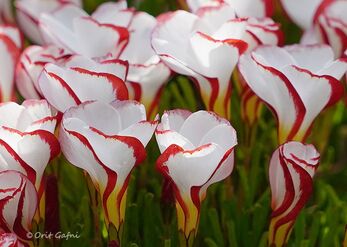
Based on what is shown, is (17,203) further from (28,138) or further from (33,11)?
(33,11)

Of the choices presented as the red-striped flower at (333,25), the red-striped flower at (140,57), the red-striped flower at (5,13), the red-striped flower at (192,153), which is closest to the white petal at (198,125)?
the red-striped flower at (192,153)

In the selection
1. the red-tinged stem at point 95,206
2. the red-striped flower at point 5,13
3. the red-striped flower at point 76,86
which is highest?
the red-striped flower at point 76,86

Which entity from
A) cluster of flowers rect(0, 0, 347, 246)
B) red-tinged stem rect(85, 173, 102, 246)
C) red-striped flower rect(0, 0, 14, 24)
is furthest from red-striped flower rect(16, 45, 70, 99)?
red-striped flower rect(0, 0, 14, 24)

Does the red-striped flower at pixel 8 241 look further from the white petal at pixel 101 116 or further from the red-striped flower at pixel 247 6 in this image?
the red-striped flower at pixel 247 6

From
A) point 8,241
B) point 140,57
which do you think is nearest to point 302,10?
point 140,57

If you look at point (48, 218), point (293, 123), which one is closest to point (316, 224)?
point (293, 123)

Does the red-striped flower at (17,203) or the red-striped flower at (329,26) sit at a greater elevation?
the red-striped flower at (329,26)
